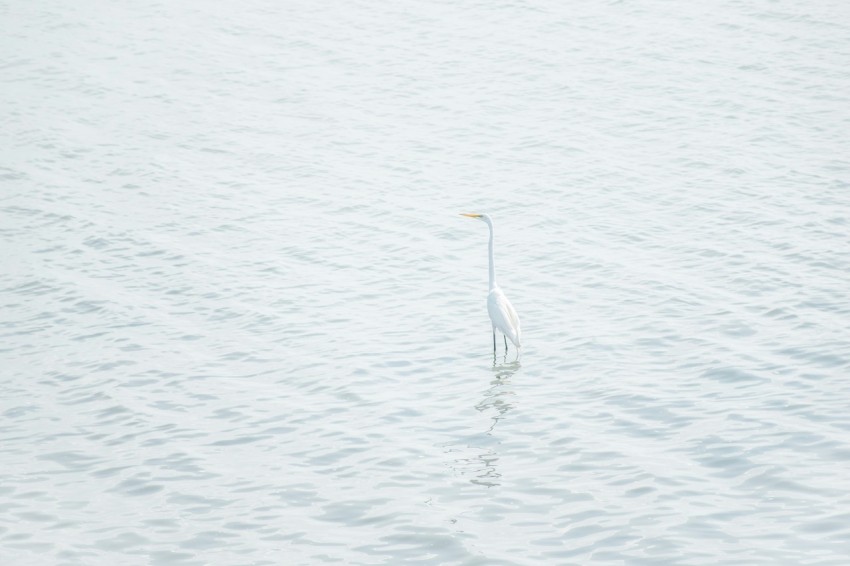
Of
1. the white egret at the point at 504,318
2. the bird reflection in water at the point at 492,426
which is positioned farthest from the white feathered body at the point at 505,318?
the bird reflection in water at the point at 492,426

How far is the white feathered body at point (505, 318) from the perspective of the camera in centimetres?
1573

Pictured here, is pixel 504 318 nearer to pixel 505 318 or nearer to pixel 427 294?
pixel 505 318

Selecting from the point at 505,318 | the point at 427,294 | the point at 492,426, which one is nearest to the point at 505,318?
the point at 505,318

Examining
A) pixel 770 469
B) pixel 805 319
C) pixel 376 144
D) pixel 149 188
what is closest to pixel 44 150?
pixel 149 188

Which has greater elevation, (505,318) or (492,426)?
(505,318)

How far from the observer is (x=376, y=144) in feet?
89.0

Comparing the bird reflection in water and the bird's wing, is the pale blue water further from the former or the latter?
the bird's wing

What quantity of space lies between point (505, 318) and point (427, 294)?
3008mm

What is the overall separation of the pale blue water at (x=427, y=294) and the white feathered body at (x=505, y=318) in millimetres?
433

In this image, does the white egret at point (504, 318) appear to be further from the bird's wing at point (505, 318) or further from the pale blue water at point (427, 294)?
the pale blue water at point (427, 294)

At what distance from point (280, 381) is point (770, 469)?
670 centimetres

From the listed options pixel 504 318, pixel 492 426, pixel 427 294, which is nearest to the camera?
pixel 492 426

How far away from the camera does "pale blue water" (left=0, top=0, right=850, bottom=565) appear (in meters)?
11.5

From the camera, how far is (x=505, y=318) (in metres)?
15.9
